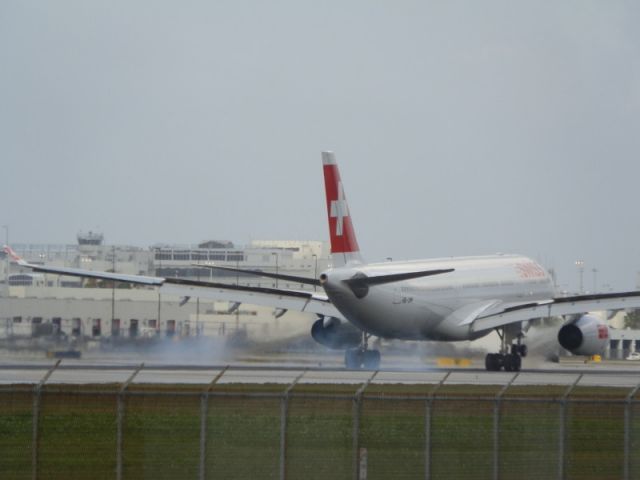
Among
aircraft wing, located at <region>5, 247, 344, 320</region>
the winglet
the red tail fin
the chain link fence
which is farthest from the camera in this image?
aircraft wing, located at <region>5, 247, 344, 320</region>

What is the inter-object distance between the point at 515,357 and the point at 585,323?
3.10m

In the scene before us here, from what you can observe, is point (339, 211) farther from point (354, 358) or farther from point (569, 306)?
point (569, 306)

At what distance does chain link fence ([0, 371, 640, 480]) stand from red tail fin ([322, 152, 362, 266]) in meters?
19.1

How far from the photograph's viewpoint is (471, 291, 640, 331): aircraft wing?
53.9 meters

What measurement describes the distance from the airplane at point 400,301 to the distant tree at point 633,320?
156 ft

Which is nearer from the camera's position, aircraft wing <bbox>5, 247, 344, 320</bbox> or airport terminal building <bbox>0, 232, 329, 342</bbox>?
aircraft wing <bbox>5, 247, 344, 320</bbox>

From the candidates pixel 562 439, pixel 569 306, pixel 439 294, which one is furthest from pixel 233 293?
pixel 562 439

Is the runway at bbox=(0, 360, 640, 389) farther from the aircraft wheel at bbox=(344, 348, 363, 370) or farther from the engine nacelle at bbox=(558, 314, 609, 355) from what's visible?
the engine nacelle at bbox=(558, 314, 609, 355)

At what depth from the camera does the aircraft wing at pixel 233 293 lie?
55719 millimetres

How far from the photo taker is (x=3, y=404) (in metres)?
33.1

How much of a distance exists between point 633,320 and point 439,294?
54.6 meters

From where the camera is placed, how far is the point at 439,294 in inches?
2247

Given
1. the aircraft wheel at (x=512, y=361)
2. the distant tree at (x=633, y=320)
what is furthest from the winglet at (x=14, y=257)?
the distant tree at (x=633, y=320)

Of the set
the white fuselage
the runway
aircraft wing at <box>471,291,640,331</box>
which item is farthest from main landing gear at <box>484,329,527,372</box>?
the white fuselage
